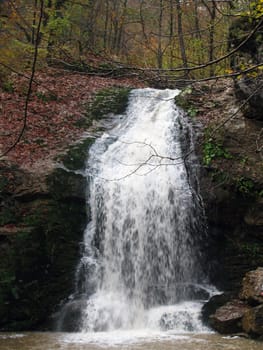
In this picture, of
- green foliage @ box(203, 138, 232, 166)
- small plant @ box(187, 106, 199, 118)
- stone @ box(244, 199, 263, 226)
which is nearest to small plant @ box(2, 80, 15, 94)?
small plant @ box(187, 106, 199, 118)

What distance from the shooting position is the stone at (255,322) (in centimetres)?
637

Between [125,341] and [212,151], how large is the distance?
4797mm

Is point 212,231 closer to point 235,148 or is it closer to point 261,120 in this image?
point 235,148

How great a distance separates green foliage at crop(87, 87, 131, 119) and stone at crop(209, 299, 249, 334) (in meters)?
7.53

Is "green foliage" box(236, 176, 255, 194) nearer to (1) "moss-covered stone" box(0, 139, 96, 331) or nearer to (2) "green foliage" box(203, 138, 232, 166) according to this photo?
(2) "green foliage" box(203, 138, 232, 166)

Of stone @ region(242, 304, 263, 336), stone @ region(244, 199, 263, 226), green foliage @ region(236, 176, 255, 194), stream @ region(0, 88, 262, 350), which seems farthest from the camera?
green foliage @ region(236, 176, 255, 194)

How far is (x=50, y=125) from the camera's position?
471 inches

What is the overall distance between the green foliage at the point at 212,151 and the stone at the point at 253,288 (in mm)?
2903

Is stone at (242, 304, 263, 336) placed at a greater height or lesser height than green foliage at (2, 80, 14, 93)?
lesser

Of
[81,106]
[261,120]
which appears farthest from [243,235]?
[81,106]

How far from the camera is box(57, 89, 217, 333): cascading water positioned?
7.64 metres

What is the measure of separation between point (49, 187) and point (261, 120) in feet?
17.3

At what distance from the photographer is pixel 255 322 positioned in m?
6.42

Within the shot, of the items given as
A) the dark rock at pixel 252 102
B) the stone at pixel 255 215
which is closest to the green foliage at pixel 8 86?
the dark rock at pixel 252 102
